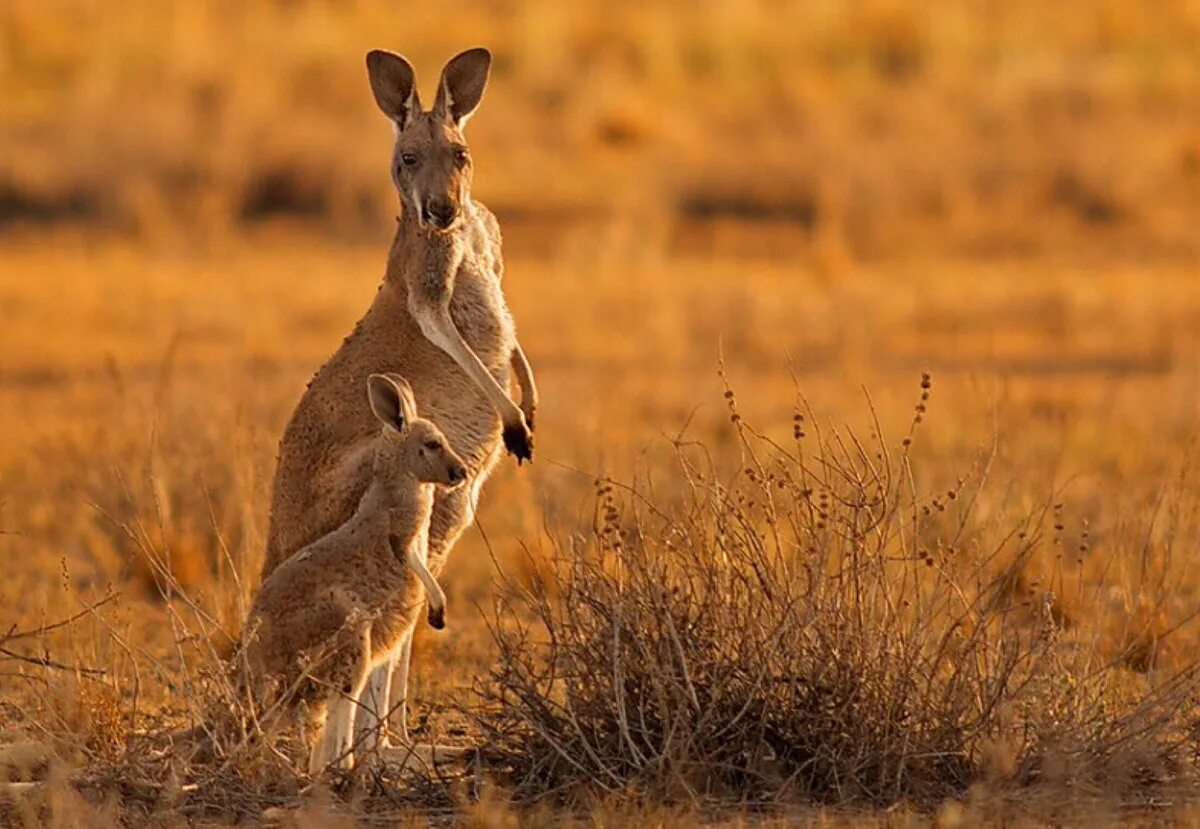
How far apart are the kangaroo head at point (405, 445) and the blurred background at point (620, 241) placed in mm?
837

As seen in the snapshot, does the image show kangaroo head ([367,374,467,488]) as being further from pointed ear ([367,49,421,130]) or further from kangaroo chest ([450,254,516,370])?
pointed ear ([367,49,421,130])

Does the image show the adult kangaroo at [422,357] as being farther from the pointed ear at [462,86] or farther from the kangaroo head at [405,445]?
the kangaroo head at [405,445]

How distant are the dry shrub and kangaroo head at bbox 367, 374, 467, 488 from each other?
1.35 ft

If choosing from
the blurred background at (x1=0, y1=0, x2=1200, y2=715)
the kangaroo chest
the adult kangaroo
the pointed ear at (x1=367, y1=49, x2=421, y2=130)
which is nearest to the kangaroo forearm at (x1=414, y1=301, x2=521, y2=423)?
the adult kangaroo

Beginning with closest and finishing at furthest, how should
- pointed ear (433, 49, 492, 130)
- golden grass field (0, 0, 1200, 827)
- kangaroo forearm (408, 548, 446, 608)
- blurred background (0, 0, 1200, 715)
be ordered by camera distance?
kangaroo forearm (408, 548, 446, 608) → golden grass field (0, 0, 1200, 827) → pointed ear (433, 49, 492, 130) → blurred background (0, 0, 1200, 715)

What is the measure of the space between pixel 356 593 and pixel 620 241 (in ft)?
44.6

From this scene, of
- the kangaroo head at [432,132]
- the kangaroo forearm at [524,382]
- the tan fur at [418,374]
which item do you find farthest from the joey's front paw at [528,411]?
the kangaroo head at [432,132]

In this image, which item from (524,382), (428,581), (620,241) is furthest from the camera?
(620,241)

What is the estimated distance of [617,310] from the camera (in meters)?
17.5

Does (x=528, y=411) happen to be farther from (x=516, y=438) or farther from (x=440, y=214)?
(x=440, y=214)

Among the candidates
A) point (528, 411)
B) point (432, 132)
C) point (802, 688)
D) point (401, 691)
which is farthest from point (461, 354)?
point (802, 688)

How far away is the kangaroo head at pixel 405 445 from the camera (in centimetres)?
642

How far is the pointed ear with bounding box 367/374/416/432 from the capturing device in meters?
6.46

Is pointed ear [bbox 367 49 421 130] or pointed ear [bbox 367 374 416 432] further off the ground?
pointed ear [bbox 367 49 421 130]
